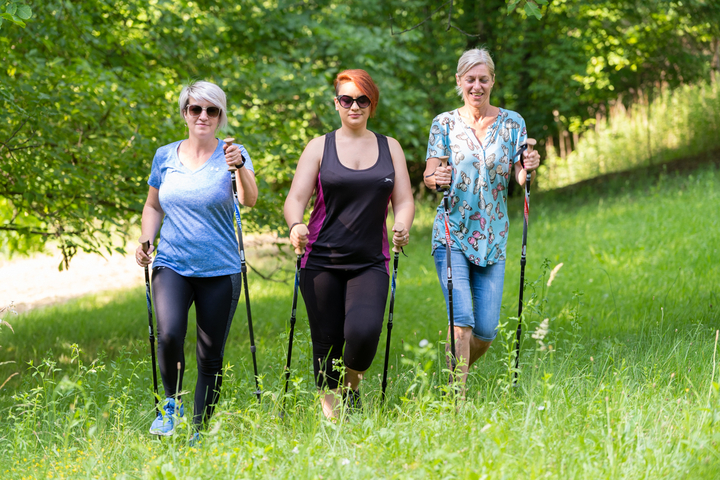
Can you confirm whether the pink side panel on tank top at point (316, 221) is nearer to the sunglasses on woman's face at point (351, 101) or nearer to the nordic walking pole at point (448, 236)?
the sunglasses on woman's face at point (351, 101)

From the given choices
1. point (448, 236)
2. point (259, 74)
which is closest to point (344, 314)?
point (448, 236)

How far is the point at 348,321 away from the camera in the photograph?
3.82 meters

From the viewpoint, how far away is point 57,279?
14094 millimetres

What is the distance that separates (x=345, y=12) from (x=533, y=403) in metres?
9.86

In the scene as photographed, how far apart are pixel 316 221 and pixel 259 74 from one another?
19.5ft

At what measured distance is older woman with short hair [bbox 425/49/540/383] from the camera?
421cm

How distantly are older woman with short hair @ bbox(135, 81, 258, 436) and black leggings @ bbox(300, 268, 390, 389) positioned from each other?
51cm

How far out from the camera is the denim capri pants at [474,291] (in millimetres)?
4191

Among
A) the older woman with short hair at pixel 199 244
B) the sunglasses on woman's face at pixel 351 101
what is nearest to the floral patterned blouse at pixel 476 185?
the sunglasses on woman's face at pixel 351 101

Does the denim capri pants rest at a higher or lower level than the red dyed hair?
lower

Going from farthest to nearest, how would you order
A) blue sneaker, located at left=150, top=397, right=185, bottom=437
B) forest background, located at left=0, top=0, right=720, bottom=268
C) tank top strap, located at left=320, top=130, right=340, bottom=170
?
forest background, located at left=0, top=0, right=720, bottom=268 < tank top strap, located at left=320, top=130, right=340, bottom=170 < blue sneaker, located at left=150, top=397, right=185, bottom=437

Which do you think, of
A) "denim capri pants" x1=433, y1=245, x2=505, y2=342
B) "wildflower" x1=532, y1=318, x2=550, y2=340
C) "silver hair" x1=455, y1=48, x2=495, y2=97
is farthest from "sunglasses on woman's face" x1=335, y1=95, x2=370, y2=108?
"wildflower" x1=532, y1=318, x2=550, y2=340

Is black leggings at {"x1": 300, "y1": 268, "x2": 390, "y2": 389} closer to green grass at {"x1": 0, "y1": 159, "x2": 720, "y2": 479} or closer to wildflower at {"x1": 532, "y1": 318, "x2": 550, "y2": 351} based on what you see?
green grass at {"x1": 0, "y1": 159, "x2": 720, "y2": 479}

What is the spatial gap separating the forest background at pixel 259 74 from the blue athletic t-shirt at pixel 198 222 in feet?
4.73
